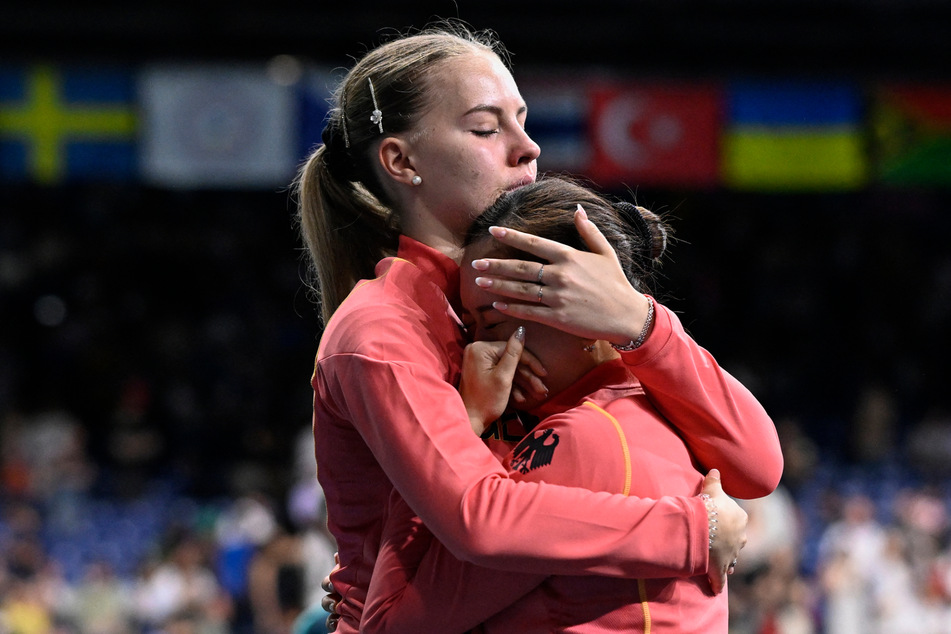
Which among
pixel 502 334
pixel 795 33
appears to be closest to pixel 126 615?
pixel 502 334

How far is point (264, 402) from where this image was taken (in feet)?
35.0

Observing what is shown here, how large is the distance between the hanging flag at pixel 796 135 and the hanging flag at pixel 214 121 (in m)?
3.47

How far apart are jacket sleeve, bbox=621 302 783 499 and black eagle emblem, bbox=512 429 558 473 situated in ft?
0.53

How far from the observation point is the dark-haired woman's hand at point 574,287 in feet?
5.22

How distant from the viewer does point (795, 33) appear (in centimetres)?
1027

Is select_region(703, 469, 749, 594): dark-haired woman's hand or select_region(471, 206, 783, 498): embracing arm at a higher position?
select_region(471, 206, 783, 498): embracing arm

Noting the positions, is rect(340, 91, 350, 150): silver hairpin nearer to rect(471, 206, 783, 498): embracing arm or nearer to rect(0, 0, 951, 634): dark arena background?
rect(471, 206, 783, 498): embracing arm

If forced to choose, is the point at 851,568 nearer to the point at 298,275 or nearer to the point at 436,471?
the point at 298,275

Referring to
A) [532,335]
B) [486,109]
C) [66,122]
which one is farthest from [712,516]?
[66,122]

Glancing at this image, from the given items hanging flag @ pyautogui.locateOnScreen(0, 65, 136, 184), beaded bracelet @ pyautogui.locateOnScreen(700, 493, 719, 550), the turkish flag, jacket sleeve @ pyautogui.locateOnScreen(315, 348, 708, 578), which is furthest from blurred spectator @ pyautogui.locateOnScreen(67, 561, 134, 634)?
beaded bracelet @ pyautogui.locateOnScreen(700, 493, 719, 550)

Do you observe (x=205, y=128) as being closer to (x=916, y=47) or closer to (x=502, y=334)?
(x=916, y=47)

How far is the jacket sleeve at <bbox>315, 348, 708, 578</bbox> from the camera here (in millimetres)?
1483

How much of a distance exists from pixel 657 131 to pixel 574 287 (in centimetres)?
767

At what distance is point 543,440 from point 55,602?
258 inches
